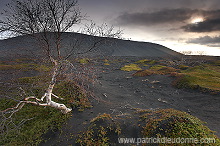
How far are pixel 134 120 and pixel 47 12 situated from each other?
23.2ft

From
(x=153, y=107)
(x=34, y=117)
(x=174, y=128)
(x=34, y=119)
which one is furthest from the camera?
(x=153, y=107)

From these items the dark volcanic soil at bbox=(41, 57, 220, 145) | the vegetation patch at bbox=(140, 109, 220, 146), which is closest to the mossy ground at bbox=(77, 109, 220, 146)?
the vegetation patch at bbox=(140, 109, 220, 146)

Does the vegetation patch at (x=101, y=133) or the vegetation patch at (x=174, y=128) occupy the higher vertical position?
the vegetation patch at (x=174, y=128)

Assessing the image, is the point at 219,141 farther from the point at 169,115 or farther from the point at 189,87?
the point at 189,87

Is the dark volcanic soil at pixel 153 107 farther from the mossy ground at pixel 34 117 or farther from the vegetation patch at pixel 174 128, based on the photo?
the vegetation patch at pixel 174 128

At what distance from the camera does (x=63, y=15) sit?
6242mm

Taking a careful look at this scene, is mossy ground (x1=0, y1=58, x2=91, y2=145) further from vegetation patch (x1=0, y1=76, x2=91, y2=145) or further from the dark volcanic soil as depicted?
the dark volcanic soil

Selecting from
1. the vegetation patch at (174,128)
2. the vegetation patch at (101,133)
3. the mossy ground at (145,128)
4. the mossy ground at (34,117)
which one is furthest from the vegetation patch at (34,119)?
the vegetation patch at (174,128)

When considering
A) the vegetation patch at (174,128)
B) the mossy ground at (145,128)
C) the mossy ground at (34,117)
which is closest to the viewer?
the vegetation patch at (174,128)

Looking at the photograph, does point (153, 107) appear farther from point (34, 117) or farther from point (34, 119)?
point (34, 119)

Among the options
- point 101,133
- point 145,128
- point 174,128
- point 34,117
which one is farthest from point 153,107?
point 34,117

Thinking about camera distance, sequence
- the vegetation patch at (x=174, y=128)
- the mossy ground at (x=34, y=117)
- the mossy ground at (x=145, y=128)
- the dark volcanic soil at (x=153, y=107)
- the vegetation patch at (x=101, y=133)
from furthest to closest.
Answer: the dark volcanic soil at (x=153, y=107)
the mossy ground at (x=34, y=117)
the vegetation patch at (x=101, y=133)
the mossy ground at (x=145, y=128)
the vegetation patch at (x=174, y=128)

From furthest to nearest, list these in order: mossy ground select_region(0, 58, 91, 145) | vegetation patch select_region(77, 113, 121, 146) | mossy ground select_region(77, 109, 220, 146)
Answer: mossy ground select_region(0, 58, 91, 145)
vegetation patch select_region(77, 113, 121, 146)
mossy ground select_region(77, 109, 220, 146)

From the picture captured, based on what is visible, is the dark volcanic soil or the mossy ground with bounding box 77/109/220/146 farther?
the dark volcanic soil
